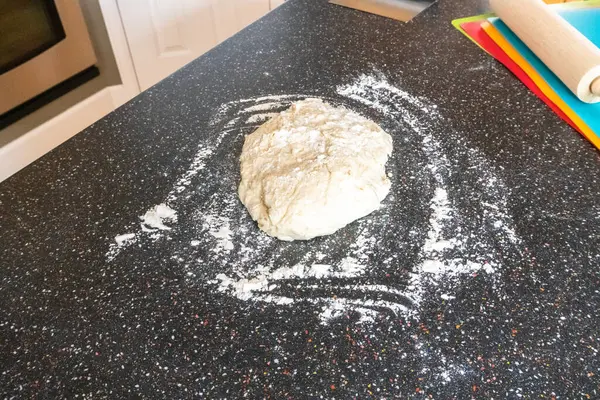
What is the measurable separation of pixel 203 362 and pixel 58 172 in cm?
46

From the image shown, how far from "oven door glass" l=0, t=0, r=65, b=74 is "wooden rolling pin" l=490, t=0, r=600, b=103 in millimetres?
1233

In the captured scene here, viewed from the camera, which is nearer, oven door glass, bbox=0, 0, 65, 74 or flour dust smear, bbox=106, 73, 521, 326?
flour dust smear, bbox=106, 73, 521, 326

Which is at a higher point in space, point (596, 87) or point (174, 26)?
point (596, 87)

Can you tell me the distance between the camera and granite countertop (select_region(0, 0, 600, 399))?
22.0 inches

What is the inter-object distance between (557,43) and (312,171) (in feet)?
2.01

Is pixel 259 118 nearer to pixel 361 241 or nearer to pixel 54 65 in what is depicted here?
pixel 361 241

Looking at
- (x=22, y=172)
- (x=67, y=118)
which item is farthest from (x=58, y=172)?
(x=67, y=118)

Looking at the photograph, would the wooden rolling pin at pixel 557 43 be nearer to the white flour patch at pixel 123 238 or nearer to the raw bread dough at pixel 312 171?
the raw bread dough at pixel 312 171

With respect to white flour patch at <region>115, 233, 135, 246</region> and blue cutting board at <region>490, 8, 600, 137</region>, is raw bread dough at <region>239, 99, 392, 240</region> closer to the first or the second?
white flour patch at <region>115, 233, 135, 246</region>

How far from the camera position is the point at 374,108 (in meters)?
0.95

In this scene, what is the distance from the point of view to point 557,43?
977 mm

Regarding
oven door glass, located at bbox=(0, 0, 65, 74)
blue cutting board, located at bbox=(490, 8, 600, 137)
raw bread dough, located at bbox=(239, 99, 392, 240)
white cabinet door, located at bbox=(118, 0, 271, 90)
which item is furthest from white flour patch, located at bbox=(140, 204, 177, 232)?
white cabinet door, located at bbox=(118, 0, 271, 90)

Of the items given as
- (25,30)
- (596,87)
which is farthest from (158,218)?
(25,30)

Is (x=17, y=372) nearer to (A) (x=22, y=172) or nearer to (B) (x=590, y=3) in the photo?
(A) (x=22, y=172)
